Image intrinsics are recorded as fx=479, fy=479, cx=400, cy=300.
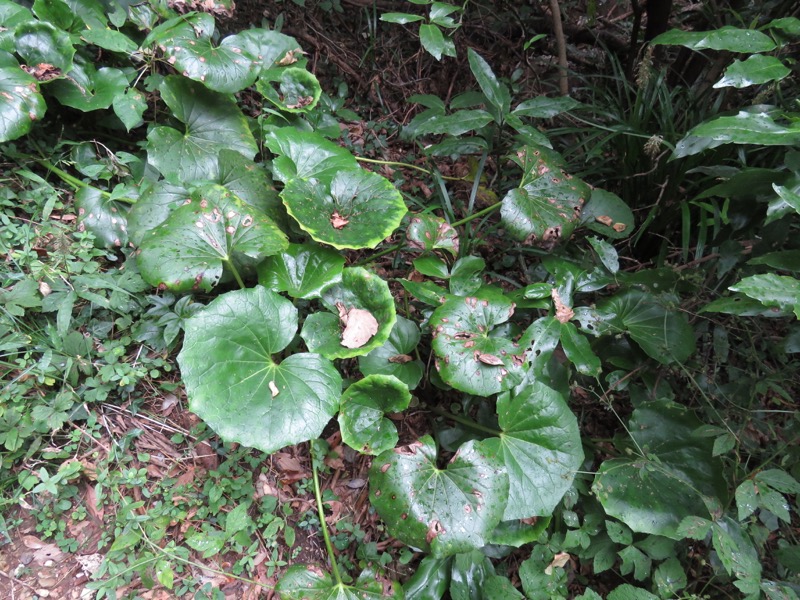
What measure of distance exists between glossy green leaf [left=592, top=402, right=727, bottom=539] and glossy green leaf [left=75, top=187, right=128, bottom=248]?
209cm

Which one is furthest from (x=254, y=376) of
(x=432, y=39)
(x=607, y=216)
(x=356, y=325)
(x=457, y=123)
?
(x=607, y=216)

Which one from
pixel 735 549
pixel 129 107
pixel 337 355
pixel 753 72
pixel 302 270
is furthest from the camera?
pixel 129 107

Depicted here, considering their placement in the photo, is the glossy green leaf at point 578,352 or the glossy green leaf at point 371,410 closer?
the glossy green leaf at point 371,410

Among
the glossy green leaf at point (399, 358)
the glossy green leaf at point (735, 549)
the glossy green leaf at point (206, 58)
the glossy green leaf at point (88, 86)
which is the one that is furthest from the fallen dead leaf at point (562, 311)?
the glossy green leaf at point (88, 86)

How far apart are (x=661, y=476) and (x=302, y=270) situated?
5.09 ft

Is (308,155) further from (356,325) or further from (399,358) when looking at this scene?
(399,358)

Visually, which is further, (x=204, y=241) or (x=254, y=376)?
A: (x=204, y=241)

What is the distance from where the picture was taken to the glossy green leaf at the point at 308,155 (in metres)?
2.00

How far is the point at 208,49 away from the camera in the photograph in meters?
2.04

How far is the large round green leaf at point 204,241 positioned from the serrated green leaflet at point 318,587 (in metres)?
1.03

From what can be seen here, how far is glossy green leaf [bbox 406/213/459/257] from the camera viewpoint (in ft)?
6.57

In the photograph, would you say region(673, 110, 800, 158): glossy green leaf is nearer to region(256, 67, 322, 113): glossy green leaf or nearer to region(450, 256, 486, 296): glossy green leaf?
region(450, 256, 486, 296): glossy green leaf

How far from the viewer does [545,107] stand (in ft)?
7.46

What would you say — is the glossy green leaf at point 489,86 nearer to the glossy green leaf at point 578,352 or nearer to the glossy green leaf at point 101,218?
the glossy green leaf at point 578,352
